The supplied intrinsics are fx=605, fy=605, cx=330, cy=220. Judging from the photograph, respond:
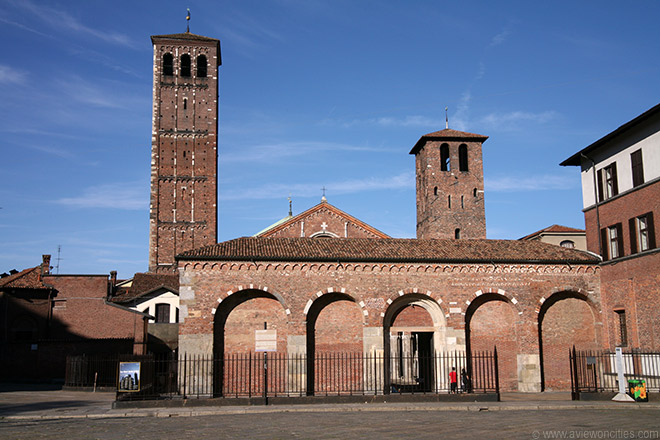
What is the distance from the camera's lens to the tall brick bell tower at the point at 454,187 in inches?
1507

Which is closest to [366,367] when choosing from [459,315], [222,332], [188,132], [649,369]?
[459,315]

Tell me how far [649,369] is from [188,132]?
105 ft

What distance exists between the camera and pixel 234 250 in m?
24.6

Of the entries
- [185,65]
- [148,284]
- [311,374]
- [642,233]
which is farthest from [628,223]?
[185,65]

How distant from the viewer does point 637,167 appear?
22.8 m

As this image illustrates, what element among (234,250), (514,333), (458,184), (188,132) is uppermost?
(188,132)

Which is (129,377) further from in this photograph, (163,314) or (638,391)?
(163,314)

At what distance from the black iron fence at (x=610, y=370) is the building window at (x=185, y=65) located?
32174mm

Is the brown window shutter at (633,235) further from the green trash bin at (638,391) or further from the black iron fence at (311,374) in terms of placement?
the black iron fence at (311,374)

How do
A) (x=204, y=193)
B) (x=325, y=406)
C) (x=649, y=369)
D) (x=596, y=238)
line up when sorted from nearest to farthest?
1. (x=325, y=406)
2. (x=649, y=369)
3. (x=596, y=238)
4. (x=204, y=193)

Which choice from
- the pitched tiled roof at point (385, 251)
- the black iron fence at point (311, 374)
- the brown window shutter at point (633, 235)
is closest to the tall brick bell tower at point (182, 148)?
the pitched tiled roof at point (385, 251)

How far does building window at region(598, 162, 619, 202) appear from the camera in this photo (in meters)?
24.4

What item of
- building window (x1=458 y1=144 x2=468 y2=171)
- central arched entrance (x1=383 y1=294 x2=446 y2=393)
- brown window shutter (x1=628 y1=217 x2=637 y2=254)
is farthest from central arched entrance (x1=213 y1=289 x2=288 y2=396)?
building window (x1=458 y1=144 x2=468 y2=171)

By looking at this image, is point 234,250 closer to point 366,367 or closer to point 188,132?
point 366,367
